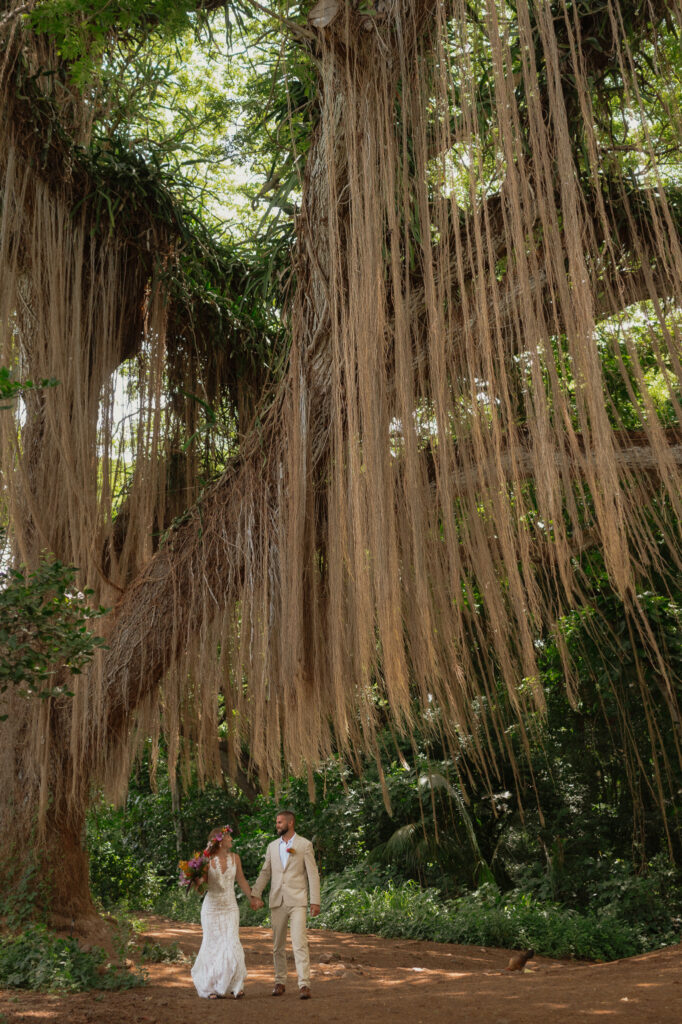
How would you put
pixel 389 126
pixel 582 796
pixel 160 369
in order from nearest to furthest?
pixel 389 126 → pixel 160 369 → pixel 582 796

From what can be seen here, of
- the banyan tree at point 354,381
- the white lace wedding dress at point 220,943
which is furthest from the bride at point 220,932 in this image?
the banyan tree at point 354,381

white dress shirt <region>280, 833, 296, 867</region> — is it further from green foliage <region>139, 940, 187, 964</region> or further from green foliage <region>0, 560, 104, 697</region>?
green foliage <region>0, 560, 104, 697</region>

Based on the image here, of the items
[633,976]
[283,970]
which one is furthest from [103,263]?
[633,976]

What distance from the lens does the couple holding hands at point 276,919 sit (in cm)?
400

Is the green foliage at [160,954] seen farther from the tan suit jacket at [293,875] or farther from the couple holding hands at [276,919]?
the tan suit jacket at [293,875]

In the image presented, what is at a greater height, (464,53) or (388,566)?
(464,53)

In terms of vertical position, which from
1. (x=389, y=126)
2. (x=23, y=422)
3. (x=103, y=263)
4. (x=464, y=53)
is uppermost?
(x=103, y=263)

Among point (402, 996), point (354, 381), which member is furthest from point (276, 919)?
point (354, 381)

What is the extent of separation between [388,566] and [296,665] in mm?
737

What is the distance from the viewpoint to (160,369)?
4.11 metres

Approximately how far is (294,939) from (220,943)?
17.9 inches

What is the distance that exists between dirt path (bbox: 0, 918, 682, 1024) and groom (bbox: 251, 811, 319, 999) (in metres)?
0.13

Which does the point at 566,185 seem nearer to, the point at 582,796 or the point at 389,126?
the point at 389,126

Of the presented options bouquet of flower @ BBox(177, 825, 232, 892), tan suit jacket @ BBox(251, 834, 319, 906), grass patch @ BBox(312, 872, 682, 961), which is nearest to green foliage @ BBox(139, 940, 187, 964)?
bouquet of flower @ BBox(177, 825, 232, 892)
